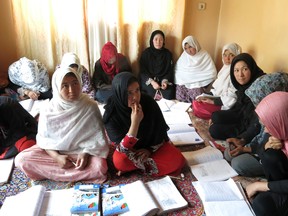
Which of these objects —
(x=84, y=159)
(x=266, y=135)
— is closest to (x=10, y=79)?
(x=84, y=159)

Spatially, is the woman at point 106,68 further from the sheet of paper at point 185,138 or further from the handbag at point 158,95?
the sheet of paper at point 185,138

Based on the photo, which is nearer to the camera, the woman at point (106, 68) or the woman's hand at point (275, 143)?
the woman's hand at point (275, 143)

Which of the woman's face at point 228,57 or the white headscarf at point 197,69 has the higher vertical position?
the woman's face at point 228,57

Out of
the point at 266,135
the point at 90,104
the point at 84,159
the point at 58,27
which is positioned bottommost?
the point at 84,159

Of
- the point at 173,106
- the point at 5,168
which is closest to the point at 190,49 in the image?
the point at 173,106

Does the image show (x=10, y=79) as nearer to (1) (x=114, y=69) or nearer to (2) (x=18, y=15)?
(2) (x=18, y=15)

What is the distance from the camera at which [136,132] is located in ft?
5.53

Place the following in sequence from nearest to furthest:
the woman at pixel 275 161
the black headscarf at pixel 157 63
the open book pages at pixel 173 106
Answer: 1. the woman at pixel 275 161
2. the open book pages at pixel 173 106
3. the black headscarf at pixel 157 63

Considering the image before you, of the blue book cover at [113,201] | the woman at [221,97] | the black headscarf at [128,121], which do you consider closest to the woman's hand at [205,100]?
the woman at [221,97]

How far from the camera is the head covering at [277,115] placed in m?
1.36

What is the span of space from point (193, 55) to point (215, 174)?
6.24ft

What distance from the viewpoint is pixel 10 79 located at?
10.3ft

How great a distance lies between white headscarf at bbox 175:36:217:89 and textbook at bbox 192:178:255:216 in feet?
5.81

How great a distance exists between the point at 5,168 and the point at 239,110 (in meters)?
1.84
